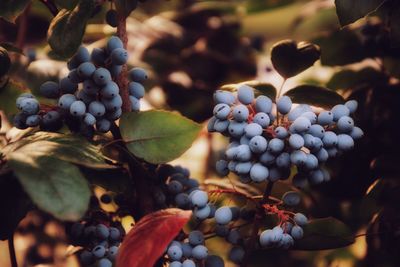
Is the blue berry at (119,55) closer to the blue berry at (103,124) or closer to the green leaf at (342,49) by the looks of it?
the blue berry at (103,124)

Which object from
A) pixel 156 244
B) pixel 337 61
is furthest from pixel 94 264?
pixel 337 61

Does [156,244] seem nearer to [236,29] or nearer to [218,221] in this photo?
[218,221]

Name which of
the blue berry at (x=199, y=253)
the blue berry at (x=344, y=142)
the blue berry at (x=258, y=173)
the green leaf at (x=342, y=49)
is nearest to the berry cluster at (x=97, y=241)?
the blue berry at (x=199, y=253)

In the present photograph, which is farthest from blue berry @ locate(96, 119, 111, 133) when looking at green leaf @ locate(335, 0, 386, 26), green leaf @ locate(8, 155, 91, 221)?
green leaf @ locate(335, 0, 386, 26)

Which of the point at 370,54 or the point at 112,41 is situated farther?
the point at 370,54

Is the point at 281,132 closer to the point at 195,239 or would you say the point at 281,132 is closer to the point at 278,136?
the point at 278,136

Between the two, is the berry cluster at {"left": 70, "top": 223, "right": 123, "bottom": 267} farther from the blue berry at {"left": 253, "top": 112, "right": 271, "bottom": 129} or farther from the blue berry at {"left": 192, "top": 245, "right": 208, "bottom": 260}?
the blue berry at {"left": 253, "top": 112, "right": 271, "bottom": 129}
